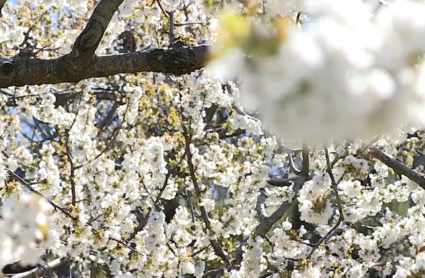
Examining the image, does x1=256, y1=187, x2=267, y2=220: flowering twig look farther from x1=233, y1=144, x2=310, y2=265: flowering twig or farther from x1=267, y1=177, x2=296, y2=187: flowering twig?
x1=233, y1=144, x2=310, y2=265: flowering twig

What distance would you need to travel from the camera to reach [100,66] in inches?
67.0

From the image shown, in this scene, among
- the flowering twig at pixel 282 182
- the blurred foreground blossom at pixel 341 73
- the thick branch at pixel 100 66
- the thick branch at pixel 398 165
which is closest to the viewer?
the blurred foreground blossom at pixel 341 73

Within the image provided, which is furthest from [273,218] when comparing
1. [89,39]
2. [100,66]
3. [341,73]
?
[341,73]

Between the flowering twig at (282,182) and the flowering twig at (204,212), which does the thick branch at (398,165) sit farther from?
the flowering twig at (282,182)

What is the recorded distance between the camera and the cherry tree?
22.7 inches

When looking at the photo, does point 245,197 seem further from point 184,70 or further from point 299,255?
point 184,70

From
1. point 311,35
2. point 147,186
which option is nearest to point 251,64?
point 311,35

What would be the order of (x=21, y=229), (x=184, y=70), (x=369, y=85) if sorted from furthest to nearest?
(x=184, y=70), (x=21, y=229), (x=369, y=85)

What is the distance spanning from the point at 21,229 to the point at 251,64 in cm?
70

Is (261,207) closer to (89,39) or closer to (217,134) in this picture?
(217,134)

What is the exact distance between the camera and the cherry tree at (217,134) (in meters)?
0.58

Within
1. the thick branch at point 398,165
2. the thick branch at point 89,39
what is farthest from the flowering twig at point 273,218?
the thick branch at point 89,39

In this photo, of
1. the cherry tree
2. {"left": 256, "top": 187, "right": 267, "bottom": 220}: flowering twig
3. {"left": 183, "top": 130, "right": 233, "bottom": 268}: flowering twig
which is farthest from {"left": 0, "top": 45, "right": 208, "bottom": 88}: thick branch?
{"left": 256, "top": 187, "right": 267, "bottom": 220}: flowering twig

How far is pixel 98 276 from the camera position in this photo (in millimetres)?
3752
